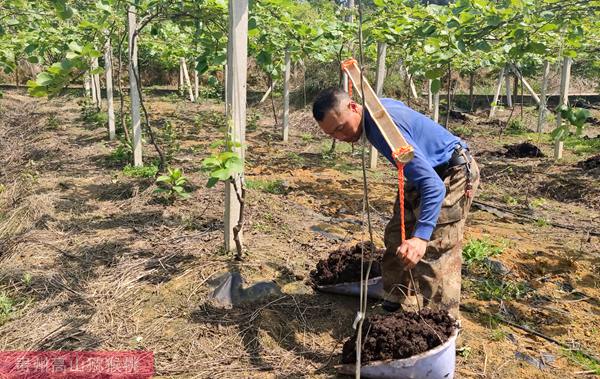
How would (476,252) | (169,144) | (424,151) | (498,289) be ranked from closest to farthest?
(424,151) → (498,289) → (476,252) → (169,144)

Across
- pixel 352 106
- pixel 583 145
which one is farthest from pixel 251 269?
pixel 583 145

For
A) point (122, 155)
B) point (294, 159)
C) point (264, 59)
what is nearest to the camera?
point (264, 59)

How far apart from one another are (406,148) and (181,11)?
10.9ft

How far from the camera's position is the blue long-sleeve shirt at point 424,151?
230 cm

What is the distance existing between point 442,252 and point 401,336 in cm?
62

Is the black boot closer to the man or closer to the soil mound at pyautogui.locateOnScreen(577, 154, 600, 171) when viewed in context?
the man

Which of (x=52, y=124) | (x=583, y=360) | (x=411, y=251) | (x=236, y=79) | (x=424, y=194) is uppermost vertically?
(x=236, y=79)

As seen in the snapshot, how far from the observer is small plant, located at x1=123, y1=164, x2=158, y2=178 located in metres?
6.31

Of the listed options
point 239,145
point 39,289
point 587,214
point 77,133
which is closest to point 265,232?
point 239,145

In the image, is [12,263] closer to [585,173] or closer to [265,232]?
[265,232]

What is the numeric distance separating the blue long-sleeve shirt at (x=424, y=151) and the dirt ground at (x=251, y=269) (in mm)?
1037

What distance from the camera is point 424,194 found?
231 cm

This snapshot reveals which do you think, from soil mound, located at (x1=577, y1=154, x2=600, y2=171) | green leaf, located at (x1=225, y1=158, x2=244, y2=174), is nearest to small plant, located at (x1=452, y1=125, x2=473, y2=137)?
soil mound, located at (x1=577, y1=154, x2=600, y2=171)

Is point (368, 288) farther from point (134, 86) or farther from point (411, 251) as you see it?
point (134, 86)
